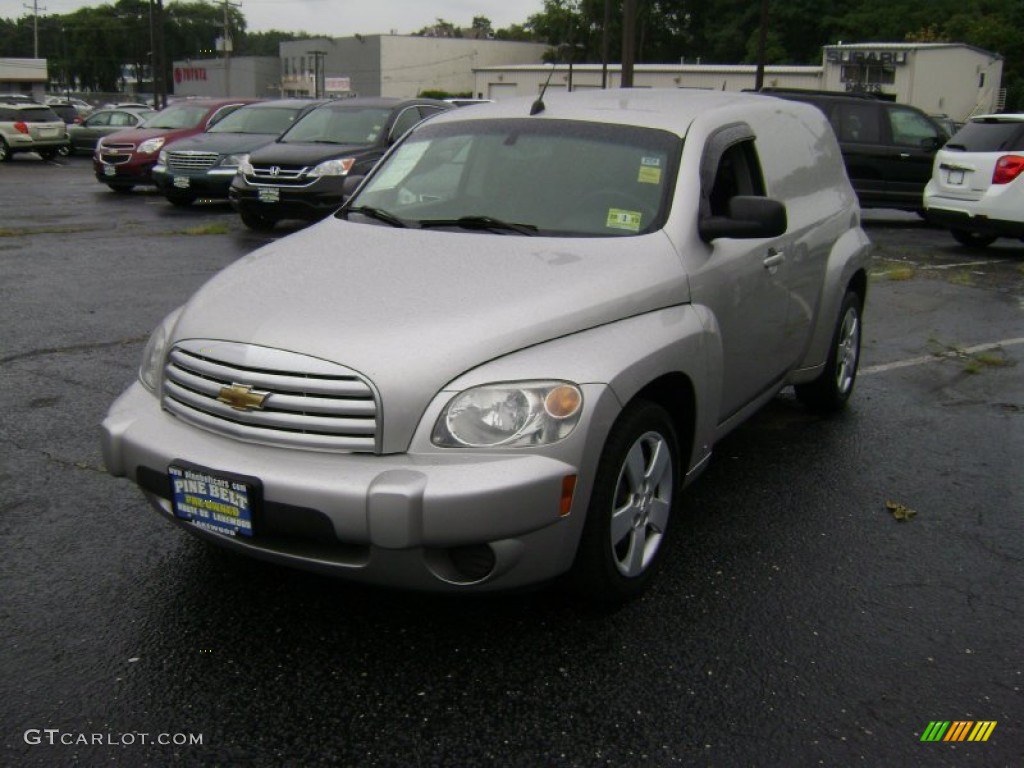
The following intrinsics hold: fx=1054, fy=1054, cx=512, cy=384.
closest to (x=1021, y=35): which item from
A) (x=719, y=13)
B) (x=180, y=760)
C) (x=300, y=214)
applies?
(x=719, y=13)

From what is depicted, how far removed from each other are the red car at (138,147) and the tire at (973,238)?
39.8 feet

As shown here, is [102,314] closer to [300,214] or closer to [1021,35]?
[300,214]

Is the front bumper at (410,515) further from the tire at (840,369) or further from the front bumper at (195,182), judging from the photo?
the front bumper at (195,182)

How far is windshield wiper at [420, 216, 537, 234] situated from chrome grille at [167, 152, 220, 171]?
12587 mm

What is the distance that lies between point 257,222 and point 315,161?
1472mm

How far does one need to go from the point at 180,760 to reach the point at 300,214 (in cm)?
1098

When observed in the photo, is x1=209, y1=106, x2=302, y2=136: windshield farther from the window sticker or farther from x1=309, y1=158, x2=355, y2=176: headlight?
the window sticker

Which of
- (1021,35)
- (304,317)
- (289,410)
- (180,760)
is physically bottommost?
(180,760)

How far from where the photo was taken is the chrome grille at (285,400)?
3121 millimetres

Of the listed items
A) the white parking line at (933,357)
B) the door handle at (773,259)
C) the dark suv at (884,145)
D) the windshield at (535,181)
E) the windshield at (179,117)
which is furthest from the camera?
the windshield at (179,117)

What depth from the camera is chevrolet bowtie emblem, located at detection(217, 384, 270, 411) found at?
3.21 m

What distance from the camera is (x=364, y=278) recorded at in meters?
3.68

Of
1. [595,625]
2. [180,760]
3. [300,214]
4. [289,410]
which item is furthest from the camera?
[300,214]

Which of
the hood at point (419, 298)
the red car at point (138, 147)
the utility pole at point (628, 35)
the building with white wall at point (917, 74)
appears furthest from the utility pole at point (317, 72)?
the hood at point (419, 298)
